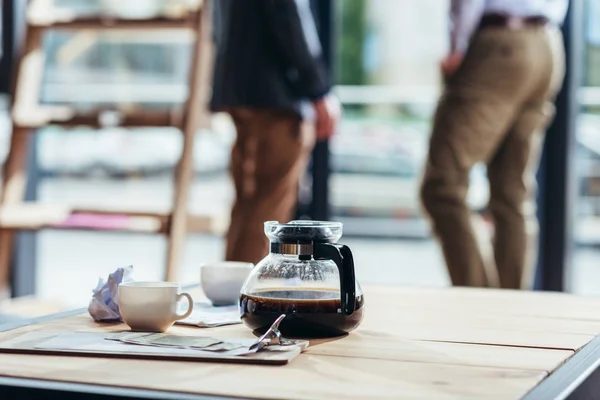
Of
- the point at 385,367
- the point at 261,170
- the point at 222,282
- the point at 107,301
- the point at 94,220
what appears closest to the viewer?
the point at 385,367

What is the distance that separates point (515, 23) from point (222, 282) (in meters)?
1.58

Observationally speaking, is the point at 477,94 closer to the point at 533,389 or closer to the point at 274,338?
the point at 274,338

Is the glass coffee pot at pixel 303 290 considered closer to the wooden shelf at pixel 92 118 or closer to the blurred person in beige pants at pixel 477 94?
the blurred person in beige pants at pixel 477 94

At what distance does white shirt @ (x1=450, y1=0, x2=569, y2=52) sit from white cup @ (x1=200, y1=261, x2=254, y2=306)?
1.43 metres

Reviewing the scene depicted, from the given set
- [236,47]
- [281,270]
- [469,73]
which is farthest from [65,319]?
[469,73]

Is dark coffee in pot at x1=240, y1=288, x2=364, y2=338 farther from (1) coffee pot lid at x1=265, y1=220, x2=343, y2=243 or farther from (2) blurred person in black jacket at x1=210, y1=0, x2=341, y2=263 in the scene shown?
(2) blurred person in black jacket at x1=210, y1=0, x2=341, y2=263

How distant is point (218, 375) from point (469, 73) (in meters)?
1.97

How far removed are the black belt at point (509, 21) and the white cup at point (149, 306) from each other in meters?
1.77

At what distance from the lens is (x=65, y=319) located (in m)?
1.50

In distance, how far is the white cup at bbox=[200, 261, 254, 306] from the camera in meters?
1.63

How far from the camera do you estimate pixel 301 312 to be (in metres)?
1.30

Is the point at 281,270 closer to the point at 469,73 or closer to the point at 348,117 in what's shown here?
the point at 469,73

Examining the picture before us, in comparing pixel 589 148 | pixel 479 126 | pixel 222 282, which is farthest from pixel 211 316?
pixel 589 148

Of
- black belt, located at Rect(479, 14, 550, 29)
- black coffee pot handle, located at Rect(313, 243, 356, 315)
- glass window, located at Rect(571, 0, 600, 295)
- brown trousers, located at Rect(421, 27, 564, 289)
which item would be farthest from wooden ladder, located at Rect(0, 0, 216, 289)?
black coffee pot handle, located at Rect(313, 243, 356, 315)
